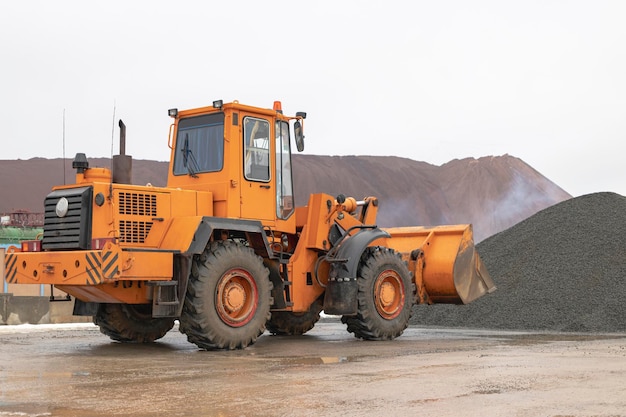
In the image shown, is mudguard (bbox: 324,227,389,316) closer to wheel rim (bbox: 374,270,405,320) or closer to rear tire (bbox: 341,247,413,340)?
rear tire (bbox: 341,247,413,340)

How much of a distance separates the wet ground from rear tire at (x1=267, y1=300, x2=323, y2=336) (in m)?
1.47

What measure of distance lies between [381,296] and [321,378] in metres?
5.40

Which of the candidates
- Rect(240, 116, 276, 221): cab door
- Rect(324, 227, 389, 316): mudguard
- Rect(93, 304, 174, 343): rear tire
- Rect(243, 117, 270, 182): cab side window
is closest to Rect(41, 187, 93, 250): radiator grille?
Rect(93, 304, 174, 343): rear tire

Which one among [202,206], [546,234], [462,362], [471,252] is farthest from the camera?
[546,234]

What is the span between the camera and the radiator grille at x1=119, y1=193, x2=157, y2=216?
11.1 meters

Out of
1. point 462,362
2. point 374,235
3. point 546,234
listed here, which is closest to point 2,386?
point 462,362

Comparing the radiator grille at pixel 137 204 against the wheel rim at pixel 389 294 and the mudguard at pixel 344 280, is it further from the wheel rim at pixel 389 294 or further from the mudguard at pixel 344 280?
the wheel rim at pixel 389 294

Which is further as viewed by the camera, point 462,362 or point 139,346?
point 139,346

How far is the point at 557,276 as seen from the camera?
17.0m

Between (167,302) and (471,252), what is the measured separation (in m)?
5.66

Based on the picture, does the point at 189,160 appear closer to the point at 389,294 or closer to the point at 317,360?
the point at 389,294

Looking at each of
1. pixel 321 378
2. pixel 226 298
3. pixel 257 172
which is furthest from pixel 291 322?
pixel 321 378

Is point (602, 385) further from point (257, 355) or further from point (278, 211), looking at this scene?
point (278, 211)

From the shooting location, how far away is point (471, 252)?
1450cm
